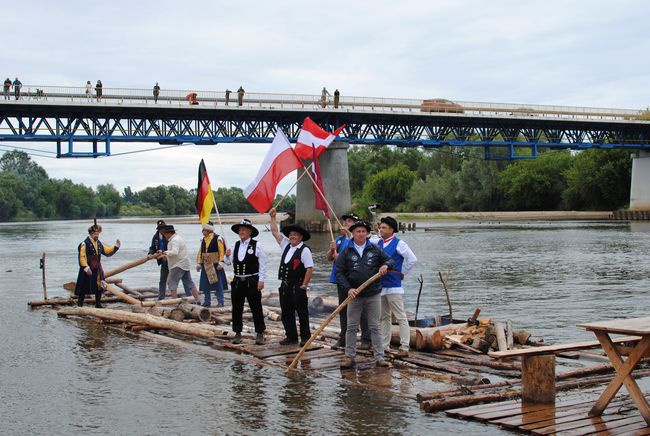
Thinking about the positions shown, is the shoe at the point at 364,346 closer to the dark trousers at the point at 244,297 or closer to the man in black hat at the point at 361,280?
the man in black hat at the point at 361,280

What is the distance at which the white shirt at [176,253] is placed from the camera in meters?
18.5

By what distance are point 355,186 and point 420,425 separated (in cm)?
15040

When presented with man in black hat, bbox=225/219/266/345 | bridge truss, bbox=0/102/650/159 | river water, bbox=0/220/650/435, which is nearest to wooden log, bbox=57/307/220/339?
river water, bbox=0/220/650/435

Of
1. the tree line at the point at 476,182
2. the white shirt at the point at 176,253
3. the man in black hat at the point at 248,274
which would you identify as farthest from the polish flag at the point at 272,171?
the tree line at the point at 476,182

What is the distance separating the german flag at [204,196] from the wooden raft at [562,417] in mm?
9842

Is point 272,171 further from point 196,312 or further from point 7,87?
point 7,87

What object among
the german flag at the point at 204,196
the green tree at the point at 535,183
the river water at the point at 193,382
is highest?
the green tree at the point at 535,183

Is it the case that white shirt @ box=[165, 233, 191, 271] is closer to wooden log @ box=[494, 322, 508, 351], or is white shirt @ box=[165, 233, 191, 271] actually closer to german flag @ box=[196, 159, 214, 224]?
german flag @ box=[196, 159, 214, 224]

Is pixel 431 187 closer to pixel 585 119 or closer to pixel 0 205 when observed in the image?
pixel 585 119

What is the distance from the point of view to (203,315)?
52.7 ft

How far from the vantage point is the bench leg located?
9477 millimetres

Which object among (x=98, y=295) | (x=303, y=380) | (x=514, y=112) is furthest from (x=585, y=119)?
(x=303, y=380)

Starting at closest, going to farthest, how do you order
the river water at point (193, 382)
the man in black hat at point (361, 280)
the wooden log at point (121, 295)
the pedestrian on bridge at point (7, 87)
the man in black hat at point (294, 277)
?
the river water at point (193, 382) < the man in black hat at point (361, 280) < the man in black hat at point (294, 277) < the wooden log at point (121, 295) < the pedestrian on bridge at point (7, 87)

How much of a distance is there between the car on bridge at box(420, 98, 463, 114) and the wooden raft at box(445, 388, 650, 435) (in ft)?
218
